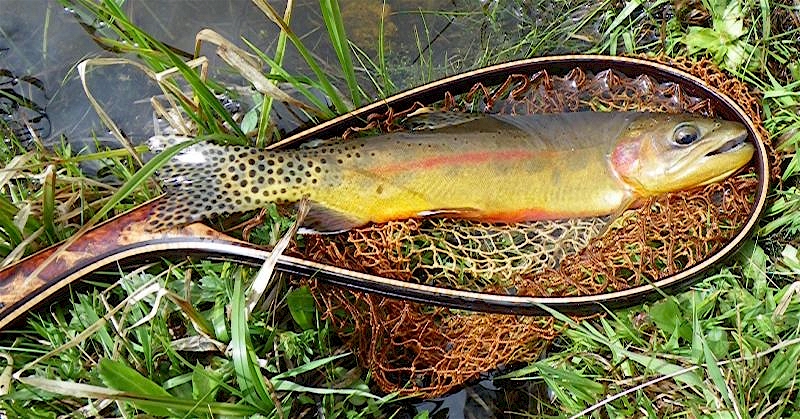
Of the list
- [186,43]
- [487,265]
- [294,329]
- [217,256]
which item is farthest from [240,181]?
[186,43]

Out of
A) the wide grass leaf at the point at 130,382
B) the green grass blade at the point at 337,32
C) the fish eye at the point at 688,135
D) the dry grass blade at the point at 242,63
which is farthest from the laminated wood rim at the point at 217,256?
the green grass blade at the point at 337,32

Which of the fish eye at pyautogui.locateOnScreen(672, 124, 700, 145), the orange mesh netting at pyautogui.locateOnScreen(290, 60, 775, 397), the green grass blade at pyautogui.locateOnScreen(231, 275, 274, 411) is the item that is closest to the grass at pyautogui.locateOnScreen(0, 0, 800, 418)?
the green grass blade at pyautogui.locateOnScreen(231, 275, 274, 411)

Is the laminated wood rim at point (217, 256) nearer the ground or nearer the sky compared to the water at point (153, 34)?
nearer the ground

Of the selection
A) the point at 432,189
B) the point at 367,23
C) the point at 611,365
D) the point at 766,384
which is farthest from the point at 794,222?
the point at 367,23

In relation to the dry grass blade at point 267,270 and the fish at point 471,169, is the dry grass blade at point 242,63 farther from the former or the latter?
the dry grass blade at point 267,270

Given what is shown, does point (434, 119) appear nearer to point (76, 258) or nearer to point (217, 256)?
point (217, 256)

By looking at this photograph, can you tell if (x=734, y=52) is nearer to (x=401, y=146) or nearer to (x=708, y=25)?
(x=708, y=25)
